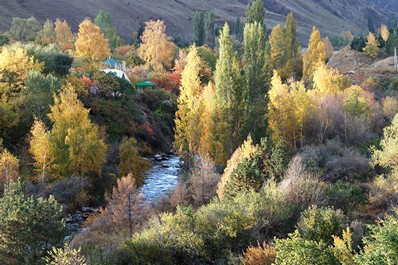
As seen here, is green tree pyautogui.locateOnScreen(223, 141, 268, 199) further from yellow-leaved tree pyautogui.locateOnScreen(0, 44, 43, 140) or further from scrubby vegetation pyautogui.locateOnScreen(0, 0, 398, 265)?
yellow-leaved tree pyautogui.locateOnScreen(0, 44, 43, 140)

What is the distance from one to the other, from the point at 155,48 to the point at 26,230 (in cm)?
5745

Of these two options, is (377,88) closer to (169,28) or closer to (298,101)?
(298,101)

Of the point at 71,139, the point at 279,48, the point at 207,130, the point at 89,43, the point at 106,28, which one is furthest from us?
the point at 106,28

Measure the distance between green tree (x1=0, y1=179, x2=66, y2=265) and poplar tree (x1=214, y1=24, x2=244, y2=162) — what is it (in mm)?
16970

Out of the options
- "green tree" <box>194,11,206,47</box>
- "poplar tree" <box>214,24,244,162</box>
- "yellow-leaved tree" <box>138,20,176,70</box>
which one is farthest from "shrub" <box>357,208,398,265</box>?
"green tree" <box>194,11,206,47</box>

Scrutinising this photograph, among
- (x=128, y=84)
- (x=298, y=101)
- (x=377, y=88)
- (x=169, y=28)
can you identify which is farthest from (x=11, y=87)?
(x=169, y=28)

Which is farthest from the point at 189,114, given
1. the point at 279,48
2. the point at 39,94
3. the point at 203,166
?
the point at 279,48

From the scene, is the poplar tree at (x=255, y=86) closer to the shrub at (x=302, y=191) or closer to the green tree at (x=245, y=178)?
the green tree at (x=245, y=178)

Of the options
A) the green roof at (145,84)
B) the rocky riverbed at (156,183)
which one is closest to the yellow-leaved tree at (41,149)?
the rocky riverbed at (156,183)

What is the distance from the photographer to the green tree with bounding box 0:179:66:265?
1828cm

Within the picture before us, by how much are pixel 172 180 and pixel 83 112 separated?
416 inches

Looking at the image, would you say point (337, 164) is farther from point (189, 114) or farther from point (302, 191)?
point (189, 114)

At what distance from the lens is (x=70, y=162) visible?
33375mm

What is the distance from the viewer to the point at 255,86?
A: 34.5 m
